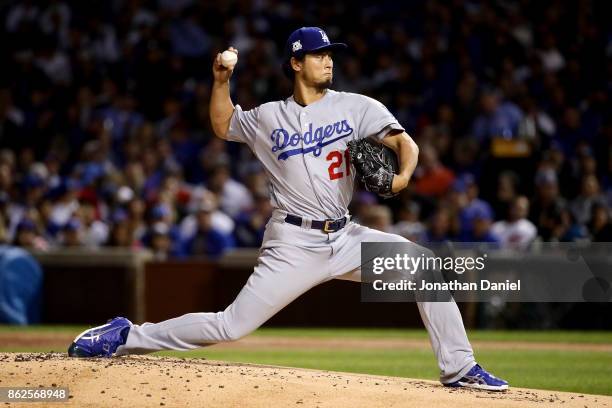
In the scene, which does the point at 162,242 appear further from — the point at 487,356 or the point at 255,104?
the point at 487,356

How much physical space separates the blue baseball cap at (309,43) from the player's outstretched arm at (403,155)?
59 centimetres

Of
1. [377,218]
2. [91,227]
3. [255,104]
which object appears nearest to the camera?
[377,218]

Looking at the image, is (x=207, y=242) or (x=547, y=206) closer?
(x=547, y=206)

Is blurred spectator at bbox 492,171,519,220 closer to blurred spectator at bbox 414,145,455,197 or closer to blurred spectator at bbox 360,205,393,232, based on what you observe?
blurred spectator at bbox 414,145,455,197

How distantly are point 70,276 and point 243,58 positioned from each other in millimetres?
4547

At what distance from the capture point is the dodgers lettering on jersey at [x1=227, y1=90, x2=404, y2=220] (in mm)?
5832

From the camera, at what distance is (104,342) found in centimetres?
597

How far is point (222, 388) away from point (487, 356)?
462 cm

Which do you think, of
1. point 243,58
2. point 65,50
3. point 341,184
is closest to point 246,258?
point 243,58

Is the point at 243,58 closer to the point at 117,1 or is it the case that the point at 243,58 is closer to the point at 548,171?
the point at 117,1

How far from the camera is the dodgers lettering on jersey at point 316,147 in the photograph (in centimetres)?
583

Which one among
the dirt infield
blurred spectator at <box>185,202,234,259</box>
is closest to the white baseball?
the dirt infield

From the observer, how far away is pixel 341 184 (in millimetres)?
5887

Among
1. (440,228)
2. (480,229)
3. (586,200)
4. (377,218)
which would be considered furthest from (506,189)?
(377,218)
